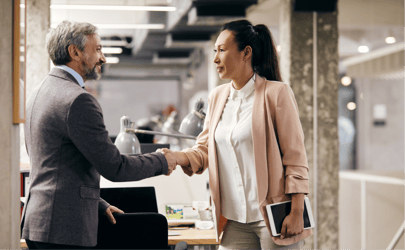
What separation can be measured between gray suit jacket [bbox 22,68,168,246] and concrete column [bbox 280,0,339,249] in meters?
3.47

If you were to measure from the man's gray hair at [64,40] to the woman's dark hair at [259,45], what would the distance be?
2.13 feet

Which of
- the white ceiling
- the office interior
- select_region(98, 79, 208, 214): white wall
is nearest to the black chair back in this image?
the office interior

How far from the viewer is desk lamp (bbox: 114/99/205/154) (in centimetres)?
272

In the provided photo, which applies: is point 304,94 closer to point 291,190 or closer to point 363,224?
point 363,224

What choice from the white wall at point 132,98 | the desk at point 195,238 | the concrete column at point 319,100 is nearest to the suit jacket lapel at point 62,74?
the desk at point 195,238

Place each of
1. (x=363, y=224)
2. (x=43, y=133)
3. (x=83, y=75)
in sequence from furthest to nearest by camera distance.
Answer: (x=363, y=224) < (x=83, y=75) < (x=43, y=133)

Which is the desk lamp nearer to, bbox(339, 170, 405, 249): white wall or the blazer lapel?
the blazer lapel

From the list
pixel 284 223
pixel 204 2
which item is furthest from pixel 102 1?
pixel 284 223

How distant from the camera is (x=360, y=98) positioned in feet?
45.9

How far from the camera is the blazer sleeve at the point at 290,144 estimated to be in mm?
1760

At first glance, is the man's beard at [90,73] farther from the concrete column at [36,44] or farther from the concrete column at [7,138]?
the concrete column at [36,44]

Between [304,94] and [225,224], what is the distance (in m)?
3.17

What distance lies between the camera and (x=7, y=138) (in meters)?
1.67

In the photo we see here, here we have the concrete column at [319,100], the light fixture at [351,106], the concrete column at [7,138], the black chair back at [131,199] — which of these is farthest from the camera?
the light fixture at [351,106]
